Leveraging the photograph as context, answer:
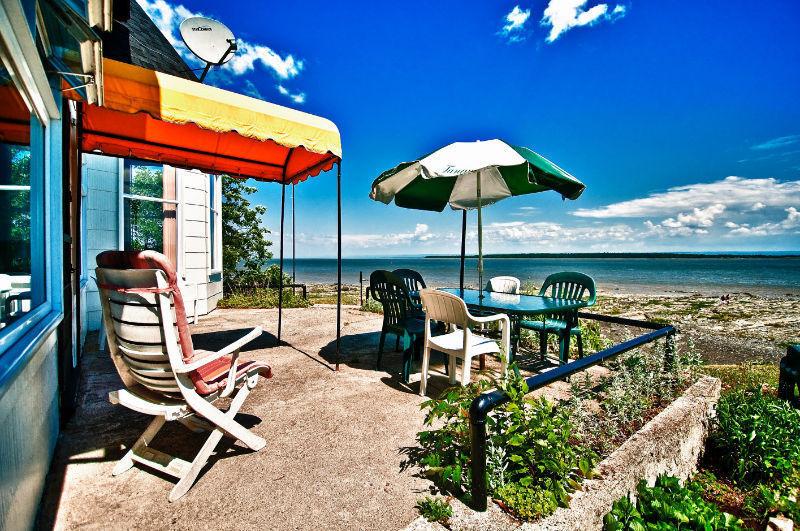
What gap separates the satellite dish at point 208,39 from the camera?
5.30 metres

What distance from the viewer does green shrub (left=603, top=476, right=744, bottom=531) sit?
2098mm

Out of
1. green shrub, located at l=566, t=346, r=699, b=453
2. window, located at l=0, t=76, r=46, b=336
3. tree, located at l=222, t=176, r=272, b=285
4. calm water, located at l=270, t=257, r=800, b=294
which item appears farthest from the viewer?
calm water, located at l=270, t=257, r=800, b=294

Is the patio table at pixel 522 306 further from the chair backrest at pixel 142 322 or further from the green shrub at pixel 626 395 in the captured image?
the chair backrest at pixel 142 322

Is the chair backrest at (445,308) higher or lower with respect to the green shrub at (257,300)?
higher

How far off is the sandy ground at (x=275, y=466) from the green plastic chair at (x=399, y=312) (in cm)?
37

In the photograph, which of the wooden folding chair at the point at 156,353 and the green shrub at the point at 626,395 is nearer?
the wooden folding chair at the point at 156,353

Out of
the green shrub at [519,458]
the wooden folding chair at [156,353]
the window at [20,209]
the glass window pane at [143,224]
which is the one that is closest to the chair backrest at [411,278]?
the green shrub at [519,458]

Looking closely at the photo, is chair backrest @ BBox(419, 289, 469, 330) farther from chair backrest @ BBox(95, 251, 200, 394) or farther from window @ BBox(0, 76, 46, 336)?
window @ BBox(0, 76, 46, 336)

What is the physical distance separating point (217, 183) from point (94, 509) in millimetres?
7941

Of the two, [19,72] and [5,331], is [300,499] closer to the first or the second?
[5,331]

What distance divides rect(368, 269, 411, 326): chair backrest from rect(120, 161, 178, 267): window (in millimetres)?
4538

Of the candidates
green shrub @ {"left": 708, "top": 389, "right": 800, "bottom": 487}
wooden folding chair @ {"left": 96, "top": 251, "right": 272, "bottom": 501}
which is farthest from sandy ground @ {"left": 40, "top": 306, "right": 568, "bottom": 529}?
green shrub @ {"left": 708, "top": 389, "right": 800, "bottom": 487}

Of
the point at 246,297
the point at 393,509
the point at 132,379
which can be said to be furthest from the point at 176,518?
the point at 246,297

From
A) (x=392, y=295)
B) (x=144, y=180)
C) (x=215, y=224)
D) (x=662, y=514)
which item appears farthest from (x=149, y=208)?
(x=662, y=514)
